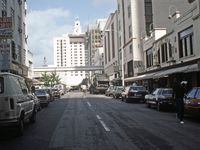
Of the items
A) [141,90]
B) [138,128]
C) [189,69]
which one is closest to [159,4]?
[141,90]

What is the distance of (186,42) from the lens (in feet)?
118

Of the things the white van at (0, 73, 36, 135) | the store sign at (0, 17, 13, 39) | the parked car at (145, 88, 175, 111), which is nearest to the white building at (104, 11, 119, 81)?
the parked car at (145, 88, 175, 111)

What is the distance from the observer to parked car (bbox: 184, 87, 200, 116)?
16.9 m

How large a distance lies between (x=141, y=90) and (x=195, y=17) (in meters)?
9.19

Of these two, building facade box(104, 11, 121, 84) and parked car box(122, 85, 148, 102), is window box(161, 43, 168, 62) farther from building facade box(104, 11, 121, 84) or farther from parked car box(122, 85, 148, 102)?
building facade box(104, 11, 121, 84)

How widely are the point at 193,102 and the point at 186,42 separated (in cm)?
1945

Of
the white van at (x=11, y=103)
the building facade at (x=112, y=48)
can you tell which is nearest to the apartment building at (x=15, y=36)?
the white van at (x=11, y=103)

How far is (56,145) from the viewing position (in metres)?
10.9

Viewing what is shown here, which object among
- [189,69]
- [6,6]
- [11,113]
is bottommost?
[11,113]

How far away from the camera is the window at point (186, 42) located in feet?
113

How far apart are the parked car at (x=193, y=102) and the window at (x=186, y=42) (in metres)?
16.7

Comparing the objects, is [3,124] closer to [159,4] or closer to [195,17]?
[195,17]

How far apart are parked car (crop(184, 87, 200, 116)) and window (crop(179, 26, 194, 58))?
16711mm

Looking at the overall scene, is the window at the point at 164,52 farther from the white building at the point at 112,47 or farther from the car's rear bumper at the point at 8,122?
the white building at the point at 112,47
